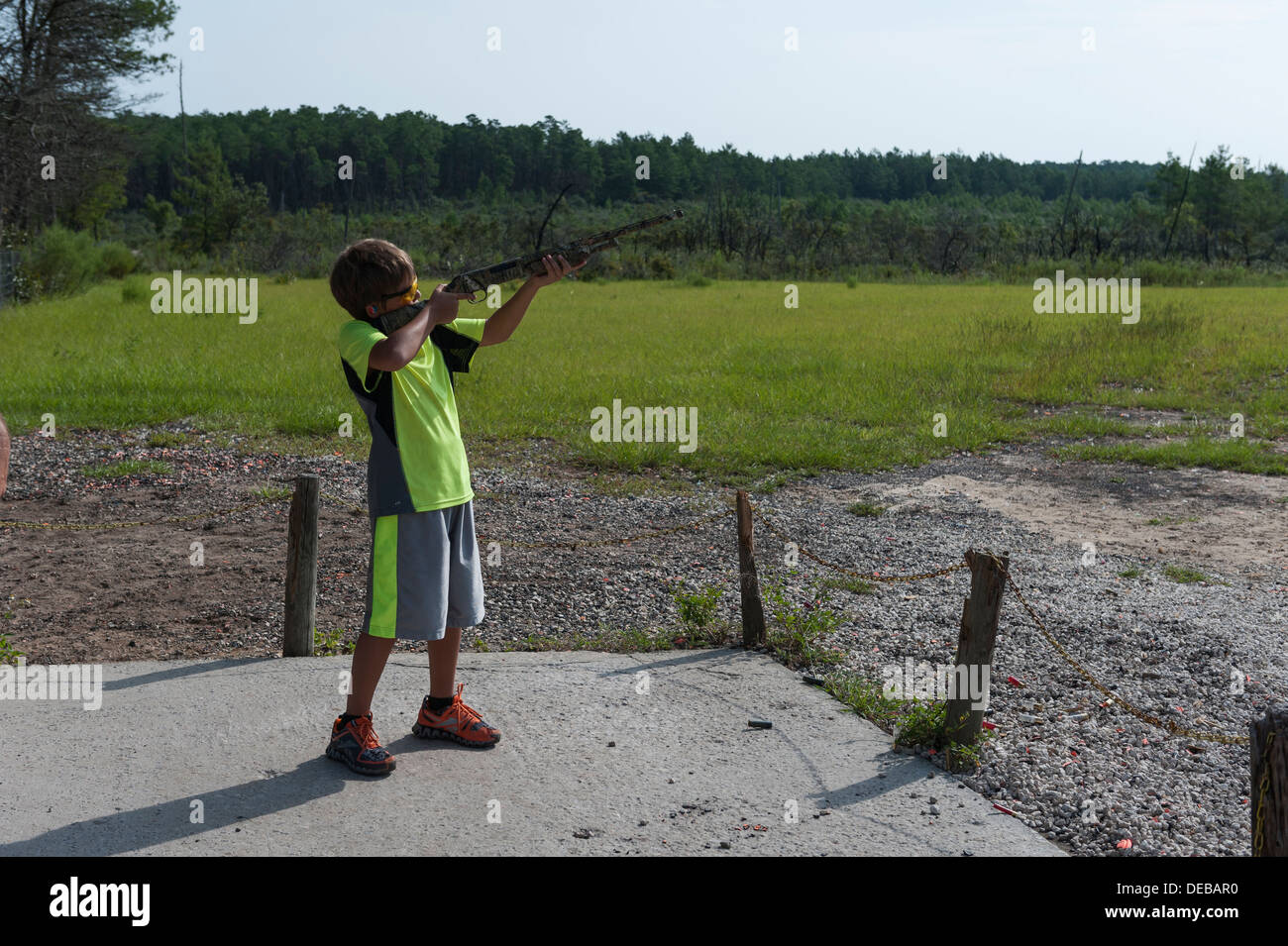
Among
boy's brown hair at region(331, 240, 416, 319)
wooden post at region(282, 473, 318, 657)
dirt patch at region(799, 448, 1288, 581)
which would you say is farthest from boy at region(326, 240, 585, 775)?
dirt patch at region(799, 448, 1288, 581)

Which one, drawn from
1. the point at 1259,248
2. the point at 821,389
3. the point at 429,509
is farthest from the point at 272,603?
the point at 1259,248

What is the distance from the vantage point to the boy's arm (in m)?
4.40

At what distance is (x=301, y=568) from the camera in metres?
5.63

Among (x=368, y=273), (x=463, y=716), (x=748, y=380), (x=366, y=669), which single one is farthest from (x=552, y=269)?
(x=748, y=380)

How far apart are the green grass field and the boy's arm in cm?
685

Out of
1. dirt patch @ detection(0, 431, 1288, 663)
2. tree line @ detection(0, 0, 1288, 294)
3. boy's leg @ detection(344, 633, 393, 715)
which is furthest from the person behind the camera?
tree line @ detection(0, 0, 1288, 294)

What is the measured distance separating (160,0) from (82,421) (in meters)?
32.6

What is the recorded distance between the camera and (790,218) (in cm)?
6625

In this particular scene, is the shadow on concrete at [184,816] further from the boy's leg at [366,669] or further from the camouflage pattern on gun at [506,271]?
the camouflage pattern on gun at [506,271]

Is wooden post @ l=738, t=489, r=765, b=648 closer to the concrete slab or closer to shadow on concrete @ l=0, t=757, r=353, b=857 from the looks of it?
the concrete slab

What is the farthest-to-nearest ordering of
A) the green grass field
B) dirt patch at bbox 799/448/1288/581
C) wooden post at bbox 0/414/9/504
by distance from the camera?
1. the green grass field
2. dirt patch at bbox 799/448/1288/581
3. wooden post at bbox 0/414/9/504

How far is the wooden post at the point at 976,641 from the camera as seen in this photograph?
458cm

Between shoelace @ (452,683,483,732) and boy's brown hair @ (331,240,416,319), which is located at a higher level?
boy's brown hair @ (331,240,416,319)

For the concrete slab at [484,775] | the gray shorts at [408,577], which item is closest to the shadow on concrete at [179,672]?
the concrete slab at [484,775]
